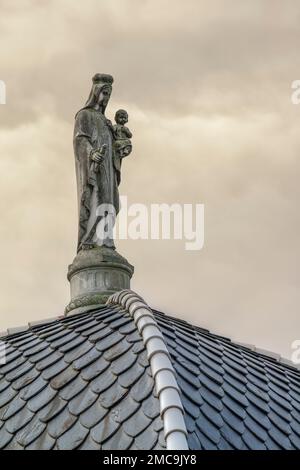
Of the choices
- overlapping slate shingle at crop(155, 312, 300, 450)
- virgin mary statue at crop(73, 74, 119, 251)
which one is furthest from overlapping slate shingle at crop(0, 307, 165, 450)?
virgin mary statue at crop(73, 74, 119, 251)

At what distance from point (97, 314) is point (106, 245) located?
7.94 ft

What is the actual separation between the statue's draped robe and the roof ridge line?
2940mm

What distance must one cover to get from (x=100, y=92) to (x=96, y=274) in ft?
11.9

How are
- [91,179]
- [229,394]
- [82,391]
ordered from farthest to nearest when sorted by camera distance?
[91,179] < [229,394] < [82,391]

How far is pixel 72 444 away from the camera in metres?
24.3

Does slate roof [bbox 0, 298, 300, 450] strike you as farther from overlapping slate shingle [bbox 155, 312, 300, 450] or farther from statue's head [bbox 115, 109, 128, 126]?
statue's head [bbox 115, 109, 128, 126]

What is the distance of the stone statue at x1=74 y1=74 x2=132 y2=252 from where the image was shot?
30.7 meters

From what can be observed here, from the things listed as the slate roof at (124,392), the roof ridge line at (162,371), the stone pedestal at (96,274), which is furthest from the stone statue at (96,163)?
the roof ridge line at (162,371)

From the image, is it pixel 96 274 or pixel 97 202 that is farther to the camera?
pixel 97 202

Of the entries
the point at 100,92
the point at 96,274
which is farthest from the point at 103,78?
the point at 96,274

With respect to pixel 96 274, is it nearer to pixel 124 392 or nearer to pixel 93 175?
pixel 93 175

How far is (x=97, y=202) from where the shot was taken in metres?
30.8

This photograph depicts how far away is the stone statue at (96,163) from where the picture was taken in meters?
30.7

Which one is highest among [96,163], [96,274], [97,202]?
[96,163]
